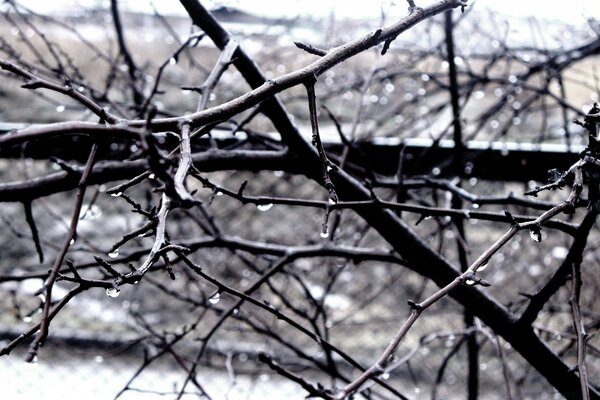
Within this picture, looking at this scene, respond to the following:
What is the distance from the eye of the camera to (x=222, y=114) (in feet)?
1.87

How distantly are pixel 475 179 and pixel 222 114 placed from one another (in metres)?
1.40

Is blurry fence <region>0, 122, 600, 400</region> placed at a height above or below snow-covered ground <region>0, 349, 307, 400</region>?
above

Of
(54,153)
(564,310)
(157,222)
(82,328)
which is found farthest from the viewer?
(82,328)

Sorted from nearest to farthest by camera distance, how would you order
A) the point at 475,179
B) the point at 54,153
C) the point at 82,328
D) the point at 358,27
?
the point at 54,153
the point at 475,179
the point at 358,27
the point at 82,328

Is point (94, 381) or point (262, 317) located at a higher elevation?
point (262, 317)

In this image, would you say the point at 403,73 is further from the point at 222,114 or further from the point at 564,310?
the point at 222,114

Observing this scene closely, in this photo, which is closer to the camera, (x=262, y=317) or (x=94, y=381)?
(x=262, y=317)

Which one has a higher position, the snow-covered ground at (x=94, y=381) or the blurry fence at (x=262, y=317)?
the blurry fence at (x=262, y=317)

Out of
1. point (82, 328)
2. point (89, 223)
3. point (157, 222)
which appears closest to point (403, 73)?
point (157, 222)

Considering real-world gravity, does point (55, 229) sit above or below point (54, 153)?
above

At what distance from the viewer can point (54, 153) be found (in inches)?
63.7

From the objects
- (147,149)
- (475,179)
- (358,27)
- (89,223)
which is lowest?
(147,149)

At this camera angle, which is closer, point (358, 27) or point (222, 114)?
point (222, 114)

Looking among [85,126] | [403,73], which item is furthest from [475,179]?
[85,126]
